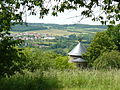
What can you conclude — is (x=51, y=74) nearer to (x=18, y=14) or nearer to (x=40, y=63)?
(x=18, y=14)

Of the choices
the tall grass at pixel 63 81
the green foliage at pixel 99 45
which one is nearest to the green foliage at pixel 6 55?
the tall grass at pixel 63 81

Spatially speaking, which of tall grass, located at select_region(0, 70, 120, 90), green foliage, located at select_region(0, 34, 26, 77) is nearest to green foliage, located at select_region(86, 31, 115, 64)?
tall grass, located at select_region(0, 70, 120, 90)

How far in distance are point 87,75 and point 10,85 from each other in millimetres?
2789

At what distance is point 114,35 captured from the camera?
5353cm

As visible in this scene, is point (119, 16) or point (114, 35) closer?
point (119, 16)

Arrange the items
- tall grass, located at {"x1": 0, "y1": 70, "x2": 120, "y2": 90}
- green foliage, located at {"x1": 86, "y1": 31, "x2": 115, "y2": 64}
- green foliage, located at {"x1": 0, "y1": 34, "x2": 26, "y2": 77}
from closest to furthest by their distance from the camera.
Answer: green foliage, located at {"x1": 0, "y1": 34, "x2": 26, "y2": 77} < tall grass, located at {"x1": 0, "y1": 70, "x2": 120, "y2": 90} < green foliage, located at {"x1": 86, "y1": 31, "x2": 115, "y2": 64}

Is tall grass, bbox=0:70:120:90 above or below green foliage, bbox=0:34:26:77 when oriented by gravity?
below

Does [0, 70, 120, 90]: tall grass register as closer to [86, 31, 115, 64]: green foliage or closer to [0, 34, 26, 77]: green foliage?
[0, 34, 26, 77]: green foliage

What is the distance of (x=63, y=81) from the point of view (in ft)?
30.2

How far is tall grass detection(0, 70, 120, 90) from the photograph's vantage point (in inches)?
326

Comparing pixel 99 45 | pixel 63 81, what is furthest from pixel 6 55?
pixel 99 45

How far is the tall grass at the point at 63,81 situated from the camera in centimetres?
828

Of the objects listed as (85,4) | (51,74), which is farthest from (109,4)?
(51,74)

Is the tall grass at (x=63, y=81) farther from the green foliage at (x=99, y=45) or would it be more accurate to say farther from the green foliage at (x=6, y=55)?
the green foliage at (x=99, y=45)
